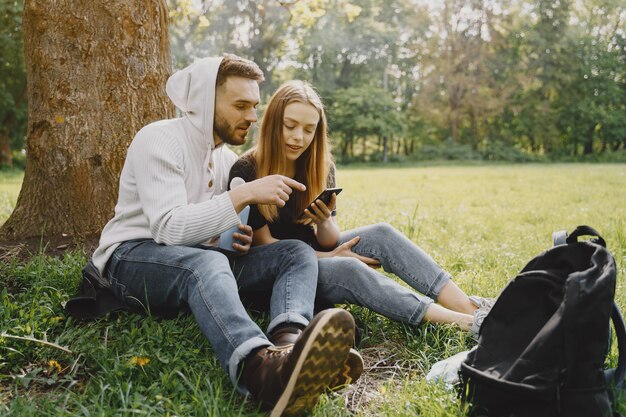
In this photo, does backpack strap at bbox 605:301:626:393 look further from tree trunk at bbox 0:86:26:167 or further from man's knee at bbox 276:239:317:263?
tree trunk at bbox 0:86:26:167

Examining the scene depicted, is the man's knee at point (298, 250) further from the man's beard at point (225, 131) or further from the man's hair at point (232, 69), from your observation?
the man's hair at point (232, 69)

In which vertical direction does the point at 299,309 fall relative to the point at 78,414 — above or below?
above

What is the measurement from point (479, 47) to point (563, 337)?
35.0 meters

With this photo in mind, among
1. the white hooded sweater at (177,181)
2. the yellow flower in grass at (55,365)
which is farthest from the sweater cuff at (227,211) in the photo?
the yellow flower in grass at (55,365)

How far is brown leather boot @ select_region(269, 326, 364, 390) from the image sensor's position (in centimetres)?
207

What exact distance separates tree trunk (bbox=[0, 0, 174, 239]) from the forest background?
95.9 feet

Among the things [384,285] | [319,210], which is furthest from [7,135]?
[384,285]

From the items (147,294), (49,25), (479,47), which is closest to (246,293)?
(147,294)

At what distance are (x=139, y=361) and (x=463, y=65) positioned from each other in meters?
34.7

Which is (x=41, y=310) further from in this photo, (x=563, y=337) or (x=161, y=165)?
(x=563, y=337)

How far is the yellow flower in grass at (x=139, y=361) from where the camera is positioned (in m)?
2.25

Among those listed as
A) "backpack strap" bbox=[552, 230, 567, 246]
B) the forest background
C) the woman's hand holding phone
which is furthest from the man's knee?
the forest background

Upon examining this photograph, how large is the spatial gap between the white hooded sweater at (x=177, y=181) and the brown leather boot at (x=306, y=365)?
720 mm

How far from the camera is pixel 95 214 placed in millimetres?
3820
